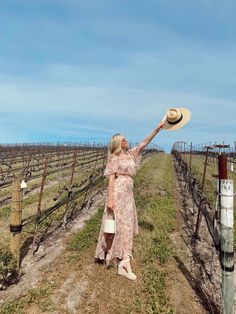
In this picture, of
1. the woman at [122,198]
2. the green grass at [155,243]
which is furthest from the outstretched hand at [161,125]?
the green grass at [155,243]

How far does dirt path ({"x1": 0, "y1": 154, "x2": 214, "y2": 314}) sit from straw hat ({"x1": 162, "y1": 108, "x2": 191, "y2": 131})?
269 cm

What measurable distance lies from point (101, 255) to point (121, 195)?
127 cm

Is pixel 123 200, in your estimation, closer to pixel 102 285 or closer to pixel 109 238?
pixel 109 238

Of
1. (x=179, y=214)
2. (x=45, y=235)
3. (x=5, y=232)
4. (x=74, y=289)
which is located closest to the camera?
(x=74, y=289)

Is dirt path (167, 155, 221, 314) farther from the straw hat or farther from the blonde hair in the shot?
the blonde hair

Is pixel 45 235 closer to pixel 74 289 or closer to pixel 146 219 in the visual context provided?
Answer: pixel 146 219

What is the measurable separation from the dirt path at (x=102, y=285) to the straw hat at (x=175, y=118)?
2.69 meters

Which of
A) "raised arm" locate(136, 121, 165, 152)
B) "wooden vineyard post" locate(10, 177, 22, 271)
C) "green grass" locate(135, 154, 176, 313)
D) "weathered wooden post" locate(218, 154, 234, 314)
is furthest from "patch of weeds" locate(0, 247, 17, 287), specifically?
"weathered wooden post" locate(218, 154, 234, 314)

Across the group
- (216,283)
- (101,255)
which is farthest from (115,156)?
(216,283)

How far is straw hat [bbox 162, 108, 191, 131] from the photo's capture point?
6492 millimetres

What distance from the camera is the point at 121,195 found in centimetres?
654

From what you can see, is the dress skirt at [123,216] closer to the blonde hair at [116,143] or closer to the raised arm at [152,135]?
the blonde hair at [116,143]

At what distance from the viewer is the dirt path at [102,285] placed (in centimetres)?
563

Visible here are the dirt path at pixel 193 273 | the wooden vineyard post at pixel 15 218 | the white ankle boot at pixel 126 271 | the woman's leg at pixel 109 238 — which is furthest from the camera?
the wooden vineyard post at pixel 15 218
